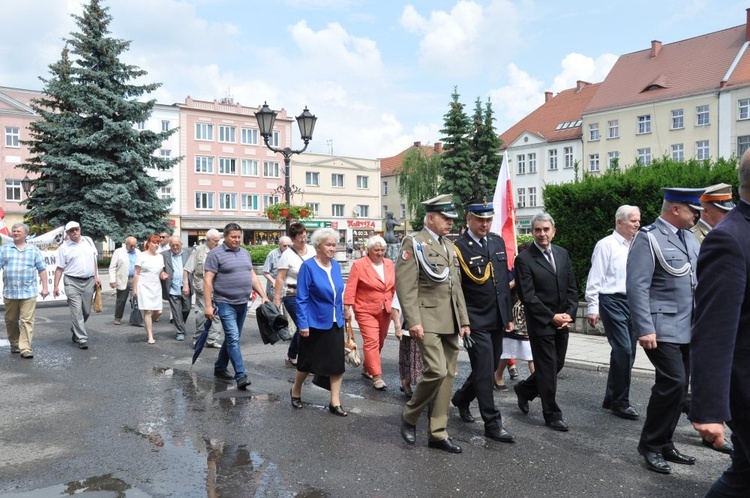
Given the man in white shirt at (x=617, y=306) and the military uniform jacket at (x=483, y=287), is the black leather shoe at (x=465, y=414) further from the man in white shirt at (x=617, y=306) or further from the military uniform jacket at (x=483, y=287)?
the man in white shirt at (x=617, y=306)

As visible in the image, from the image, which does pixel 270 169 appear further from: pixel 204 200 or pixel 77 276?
pixel 77 276

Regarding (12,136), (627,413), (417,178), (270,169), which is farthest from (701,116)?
(12,136)

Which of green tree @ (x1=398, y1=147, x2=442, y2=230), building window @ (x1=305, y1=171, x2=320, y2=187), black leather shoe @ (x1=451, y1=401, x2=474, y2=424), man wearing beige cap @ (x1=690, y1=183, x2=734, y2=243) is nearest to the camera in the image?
man wearing beige cap @ (x1=690, y1=183, x2=734, y2=243)

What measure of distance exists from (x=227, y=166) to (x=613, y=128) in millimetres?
33863

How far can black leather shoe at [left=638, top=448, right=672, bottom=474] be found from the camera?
4838 millimetres

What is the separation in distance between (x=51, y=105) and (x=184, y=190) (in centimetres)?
2481

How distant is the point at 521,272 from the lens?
6195 millimetres

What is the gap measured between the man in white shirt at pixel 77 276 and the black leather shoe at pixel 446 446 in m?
7.51

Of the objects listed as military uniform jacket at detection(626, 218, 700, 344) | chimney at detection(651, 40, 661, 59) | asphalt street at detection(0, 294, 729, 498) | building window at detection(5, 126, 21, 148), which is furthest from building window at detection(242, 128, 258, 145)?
military uniform jacket at detection(626, 218, 700, 344)

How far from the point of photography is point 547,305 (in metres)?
6.14

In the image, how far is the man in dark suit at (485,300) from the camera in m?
5.68

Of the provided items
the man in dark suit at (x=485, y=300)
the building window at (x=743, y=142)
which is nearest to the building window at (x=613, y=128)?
the building window at (x=743, y=142)

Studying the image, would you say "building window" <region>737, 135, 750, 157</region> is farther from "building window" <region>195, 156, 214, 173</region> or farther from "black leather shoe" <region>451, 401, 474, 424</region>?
"black leather shoe" <region>451, 401, 474, 424</region>

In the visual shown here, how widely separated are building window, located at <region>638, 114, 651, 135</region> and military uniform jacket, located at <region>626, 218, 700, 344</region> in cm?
5223
